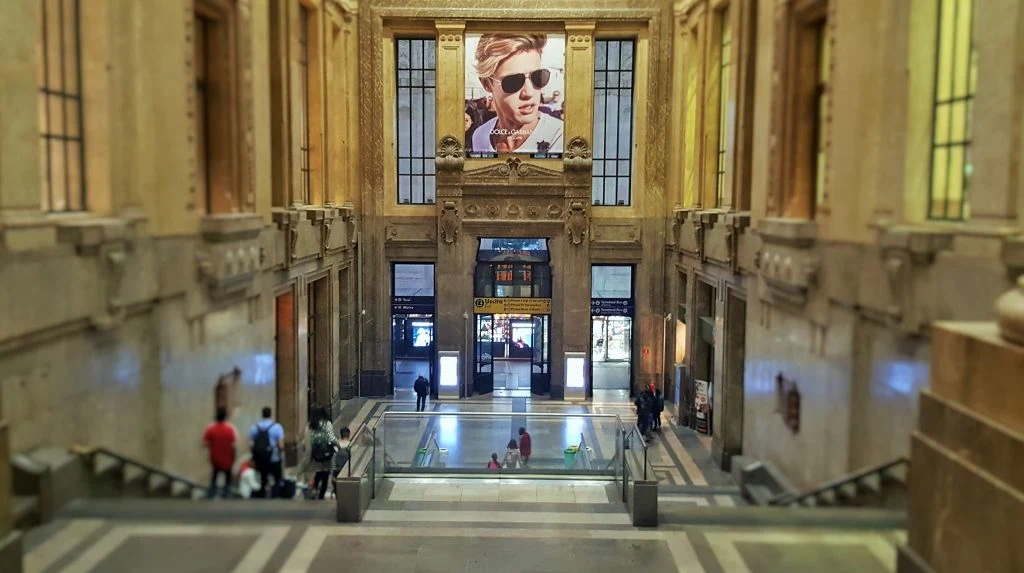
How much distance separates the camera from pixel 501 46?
22.1 m

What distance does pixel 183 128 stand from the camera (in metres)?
11.0

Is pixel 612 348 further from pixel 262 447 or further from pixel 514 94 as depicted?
pixel 262 447

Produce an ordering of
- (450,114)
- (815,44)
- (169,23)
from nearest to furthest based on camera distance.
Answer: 1. (169,23)
2. (815,44)
3. (450,114)

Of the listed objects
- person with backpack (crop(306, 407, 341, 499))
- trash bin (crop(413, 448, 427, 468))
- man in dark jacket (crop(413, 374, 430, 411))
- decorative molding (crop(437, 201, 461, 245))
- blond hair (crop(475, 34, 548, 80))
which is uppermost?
blond hair (crop(475, 34, 548, 80))

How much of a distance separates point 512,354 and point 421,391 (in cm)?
327

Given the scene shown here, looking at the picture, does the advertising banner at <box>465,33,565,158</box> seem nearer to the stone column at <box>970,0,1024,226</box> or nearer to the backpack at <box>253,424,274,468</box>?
the backpack at <box>253,424,274,468</box>

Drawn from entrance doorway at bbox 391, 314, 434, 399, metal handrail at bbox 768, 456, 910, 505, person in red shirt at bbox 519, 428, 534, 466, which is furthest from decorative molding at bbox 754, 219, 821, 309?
entrance doorway at bbox 391, 314, 434, 399

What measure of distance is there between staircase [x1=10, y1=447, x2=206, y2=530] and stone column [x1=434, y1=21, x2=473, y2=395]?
13.0 meters

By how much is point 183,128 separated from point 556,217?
41.4ft

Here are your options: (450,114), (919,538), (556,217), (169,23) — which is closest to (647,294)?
(556,217)

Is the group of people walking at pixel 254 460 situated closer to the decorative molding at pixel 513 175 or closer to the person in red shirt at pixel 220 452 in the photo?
the person in red shirt at pixel 220 452

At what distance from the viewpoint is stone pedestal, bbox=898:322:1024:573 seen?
476cm

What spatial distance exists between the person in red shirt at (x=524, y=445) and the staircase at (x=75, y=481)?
5.03 metres

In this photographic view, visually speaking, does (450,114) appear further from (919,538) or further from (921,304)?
(919,538)
